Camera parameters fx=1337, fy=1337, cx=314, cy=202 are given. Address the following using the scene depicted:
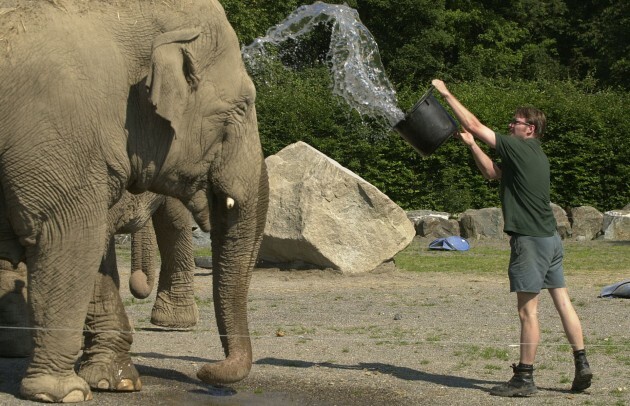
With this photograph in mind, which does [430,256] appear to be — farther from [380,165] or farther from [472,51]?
[472,51]

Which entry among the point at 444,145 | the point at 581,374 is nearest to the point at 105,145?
the point at 581,374

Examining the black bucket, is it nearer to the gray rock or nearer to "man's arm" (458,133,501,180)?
"man's arm" (458,133,501,180)

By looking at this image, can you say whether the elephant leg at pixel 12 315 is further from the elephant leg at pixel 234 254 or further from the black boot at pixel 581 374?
the black boot at pixel 581 374

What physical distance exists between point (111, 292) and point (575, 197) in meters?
20.1

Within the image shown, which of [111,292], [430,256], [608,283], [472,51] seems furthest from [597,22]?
[111,292]

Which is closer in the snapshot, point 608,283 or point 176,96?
point 176,96

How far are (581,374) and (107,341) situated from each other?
10.3 ft

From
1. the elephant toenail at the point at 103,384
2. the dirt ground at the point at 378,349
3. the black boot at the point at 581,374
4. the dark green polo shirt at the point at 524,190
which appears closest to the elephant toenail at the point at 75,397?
the dirt ground at the point at 378,349

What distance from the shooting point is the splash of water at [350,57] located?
95.6 ft

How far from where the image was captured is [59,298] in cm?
805

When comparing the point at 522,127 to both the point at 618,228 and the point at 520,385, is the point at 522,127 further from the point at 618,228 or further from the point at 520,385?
the point at 618,228

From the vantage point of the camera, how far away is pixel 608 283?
16406 mm

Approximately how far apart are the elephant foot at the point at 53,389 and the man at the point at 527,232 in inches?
106

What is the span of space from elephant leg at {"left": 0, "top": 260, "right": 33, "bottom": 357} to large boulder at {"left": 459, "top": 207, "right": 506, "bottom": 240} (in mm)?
14983
